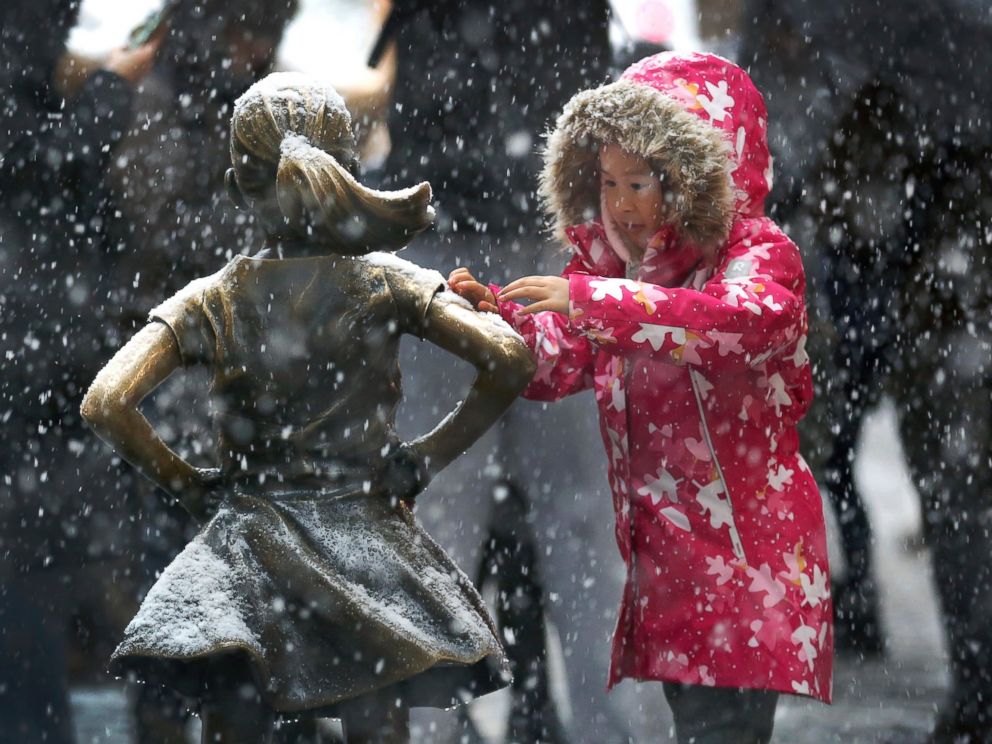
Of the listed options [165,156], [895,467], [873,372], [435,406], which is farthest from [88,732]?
[895,467]

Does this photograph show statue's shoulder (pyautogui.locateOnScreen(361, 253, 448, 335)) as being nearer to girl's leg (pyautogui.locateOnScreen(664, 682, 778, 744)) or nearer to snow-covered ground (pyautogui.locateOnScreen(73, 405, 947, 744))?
girl's leg (pyautogui.locateOnScreen(664, 682, 778, 744))

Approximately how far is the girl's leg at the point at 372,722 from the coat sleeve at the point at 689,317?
57 centimetres

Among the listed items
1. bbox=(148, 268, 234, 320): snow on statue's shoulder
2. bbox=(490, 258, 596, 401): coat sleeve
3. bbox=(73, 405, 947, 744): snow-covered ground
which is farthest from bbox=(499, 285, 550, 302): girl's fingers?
bbox=(73, 405, 947, 744): snow-covered ground

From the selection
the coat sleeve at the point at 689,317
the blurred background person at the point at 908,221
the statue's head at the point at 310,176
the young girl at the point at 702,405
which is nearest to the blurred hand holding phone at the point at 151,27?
the blurred background person at the point at 908,221

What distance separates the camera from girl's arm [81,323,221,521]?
6.19ft

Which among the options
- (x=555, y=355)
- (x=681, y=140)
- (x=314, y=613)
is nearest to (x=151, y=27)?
(x=555, y=355)

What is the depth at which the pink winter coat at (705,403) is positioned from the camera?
223 centimetres

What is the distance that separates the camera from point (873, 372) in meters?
3.95

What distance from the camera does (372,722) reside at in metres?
1.89

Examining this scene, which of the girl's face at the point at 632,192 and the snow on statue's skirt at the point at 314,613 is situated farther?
the girl's face at the point at 632,192

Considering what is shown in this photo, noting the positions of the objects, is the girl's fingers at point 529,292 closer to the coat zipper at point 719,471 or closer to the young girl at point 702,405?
the young girl at point 702,405

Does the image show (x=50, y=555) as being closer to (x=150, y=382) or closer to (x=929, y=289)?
(x=150, y=382)

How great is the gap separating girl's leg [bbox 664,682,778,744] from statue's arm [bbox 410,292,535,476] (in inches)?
23.8

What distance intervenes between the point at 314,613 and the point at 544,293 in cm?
55
